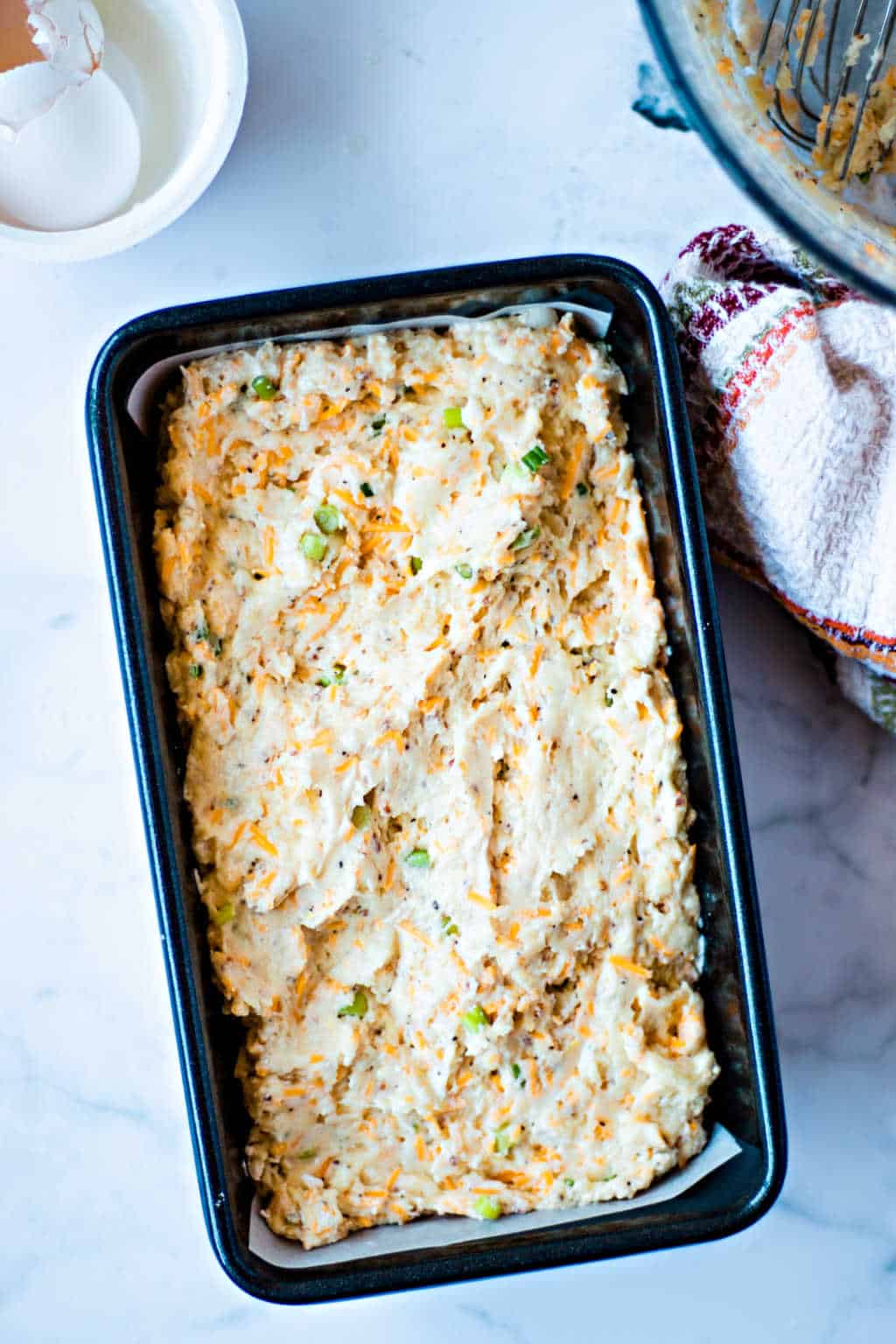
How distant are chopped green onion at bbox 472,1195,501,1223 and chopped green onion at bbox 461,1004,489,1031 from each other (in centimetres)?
19

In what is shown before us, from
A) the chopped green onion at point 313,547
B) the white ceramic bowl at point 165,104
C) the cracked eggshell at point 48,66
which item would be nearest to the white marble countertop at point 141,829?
the white ceramic bowl at point 165,104

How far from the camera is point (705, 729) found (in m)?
1.53

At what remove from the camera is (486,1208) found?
62.1 inches

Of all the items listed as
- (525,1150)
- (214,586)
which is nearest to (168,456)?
(214,586)

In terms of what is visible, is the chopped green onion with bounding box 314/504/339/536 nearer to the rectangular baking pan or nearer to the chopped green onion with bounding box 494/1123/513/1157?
the rectangular baking pan

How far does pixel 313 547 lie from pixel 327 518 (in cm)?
4

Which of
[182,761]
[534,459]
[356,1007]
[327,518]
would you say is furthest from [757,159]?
[356,1007]

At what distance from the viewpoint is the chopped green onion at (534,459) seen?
1.54 metres

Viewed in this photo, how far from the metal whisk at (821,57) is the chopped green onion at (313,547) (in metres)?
0.66

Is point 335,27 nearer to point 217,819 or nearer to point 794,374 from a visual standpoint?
point 794,374

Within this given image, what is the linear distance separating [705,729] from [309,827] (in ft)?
1.46

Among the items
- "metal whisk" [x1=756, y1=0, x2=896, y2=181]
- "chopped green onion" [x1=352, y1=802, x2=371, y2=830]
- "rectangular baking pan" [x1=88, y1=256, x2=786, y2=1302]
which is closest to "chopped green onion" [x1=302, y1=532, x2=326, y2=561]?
"rectangular baking pan" [x1=88, y1=256, x2=786, y2=1302]

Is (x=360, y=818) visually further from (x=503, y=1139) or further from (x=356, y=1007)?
(x=503, y=1139)

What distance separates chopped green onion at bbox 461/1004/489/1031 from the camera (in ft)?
5.15
